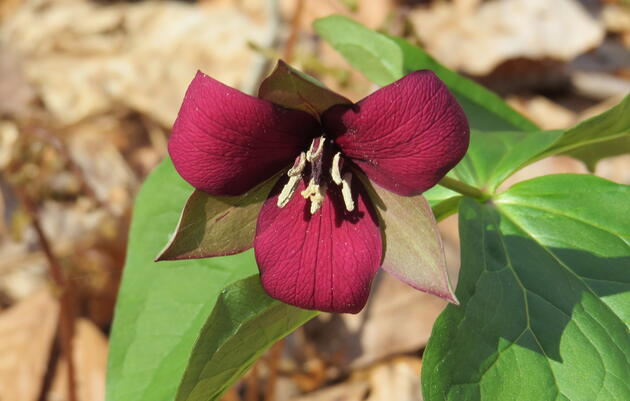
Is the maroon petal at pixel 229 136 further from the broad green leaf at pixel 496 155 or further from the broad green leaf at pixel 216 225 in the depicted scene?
the broad green leaf at pixel 496 155

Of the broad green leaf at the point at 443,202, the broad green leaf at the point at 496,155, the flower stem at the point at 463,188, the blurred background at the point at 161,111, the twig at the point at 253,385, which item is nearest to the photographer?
the flower stem at the point at 463,188

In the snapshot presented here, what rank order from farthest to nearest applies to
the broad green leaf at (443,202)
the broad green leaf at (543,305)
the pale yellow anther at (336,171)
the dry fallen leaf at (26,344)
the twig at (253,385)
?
the dry fallen leaf at (26,344) → the twig at (253,385) → the broad green leaf at (443,202) → the broad green leaf at (543,305) → the pale yellow anther at (336,171)

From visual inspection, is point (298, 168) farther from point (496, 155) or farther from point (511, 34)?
point (511, 34)

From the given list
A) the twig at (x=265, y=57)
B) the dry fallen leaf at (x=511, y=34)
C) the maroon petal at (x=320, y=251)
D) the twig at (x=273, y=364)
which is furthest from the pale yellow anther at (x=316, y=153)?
the dry fallen leaf at (x=511, y=34)

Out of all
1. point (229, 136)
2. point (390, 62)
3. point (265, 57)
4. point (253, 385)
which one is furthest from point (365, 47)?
point (265, 57)

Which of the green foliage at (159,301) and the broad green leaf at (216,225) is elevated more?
the broad green leaf at (216,225)

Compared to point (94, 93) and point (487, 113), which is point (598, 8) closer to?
point (487, 113)

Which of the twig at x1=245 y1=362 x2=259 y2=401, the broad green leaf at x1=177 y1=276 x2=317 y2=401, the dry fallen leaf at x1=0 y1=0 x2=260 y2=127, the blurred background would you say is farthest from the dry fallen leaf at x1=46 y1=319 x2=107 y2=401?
the broad green leaf at x1=177 y1=276 x2=317 y2=401
